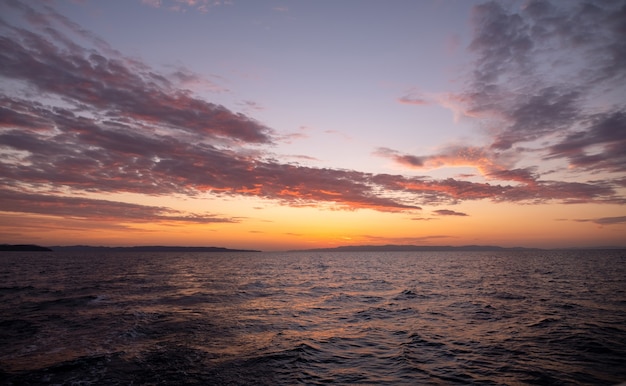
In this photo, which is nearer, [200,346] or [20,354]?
[20,354]

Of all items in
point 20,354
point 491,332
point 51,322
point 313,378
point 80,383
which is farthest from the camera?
point 51,322

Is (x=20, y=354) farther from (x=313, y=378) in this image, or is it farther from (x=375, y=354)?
(x=375, y=354)

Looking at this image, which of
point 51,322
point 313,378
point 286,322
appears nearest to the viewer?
point 313,378

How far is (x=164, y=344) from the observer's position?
17.5 meters

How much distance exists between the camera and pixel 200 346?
56.6ft

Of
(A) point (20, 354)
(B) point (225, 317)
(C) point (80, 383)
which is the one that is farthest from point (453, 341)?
(A) point (20, 354)

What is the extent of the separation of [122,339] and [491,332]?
21721 mm

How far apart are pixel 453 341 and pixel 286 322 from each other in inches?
442

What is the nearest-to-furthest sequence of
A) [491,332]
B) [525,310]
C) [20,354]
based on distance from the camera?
1. [20,354]
2. [491,332]
3. [525,310]

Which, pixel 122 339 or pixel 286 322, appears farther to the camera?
pixel 286 322

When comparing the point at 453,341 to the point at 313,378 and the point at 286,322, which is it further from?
the point at 286,322

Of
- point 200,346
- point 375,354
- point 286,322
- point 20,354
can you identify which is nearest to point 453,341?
point 375,354

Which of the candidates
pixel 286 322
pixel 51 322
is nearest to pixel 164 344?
pixel 286 322

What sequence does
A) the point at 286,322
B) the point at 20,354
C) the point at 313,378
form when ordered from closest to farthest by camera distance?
1. the point at 313,378
2. the point at 20,354
3. the point at 286,322
